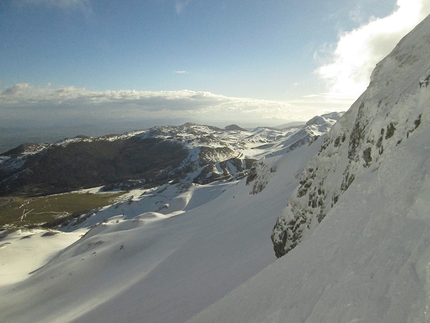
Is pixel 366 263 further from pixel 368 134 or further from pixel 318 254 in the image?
pixel 368 134

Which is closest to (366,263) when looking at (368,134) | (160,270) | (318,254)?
(318,254)

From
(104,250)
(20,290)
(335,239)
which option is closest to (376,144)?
(335,239)

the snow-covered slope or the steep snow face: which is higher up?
the steep snow face

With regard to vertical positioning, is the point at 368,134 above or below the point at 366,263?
above

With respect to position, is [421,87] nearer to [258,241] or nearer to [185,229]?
[258,241]

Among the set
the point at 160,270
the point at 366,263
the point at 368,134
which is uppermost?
the point at 368,134

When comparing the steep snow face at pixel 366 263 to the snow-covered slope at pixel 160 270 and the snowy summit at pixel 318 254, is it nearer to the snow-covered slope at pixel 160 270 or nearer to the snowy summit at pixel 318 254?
the snowy summit at pixel 318 254

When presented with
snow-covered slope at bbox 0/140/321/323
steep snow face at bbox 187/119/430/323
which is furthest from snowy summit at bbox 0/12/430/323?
snow-covered slope at bbox 0/140/321/323

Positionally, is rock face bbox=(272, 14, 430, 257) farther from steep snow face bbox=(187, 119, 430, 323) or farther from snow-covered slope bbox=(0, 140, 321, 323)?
snow-covered slope bbox=(0, 140, 321, 323)

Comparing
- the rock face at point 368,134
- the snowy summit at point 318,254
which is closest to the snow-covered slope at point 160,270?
the snowy summit at point 318,254
